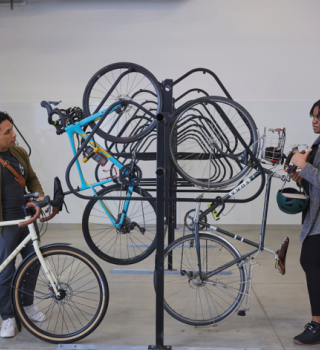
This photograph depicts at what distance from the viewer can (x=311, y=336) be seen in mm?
2205

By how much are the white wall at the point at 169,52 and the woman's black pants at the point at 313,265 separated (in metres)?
3.43

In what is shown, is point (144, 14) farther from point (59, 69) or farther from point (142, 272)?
point (142, 272)

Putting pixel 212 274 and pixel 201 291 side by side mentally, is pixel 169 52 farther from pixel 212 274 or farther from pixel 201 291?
pixel 212 274

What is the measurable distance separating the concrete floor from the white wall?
8.11ft

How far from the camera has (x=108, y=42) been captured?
18.5ft

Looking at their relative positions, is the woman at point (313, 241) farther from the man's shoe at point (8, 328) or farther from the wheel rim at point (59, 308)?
the man's shoe at point (8, 328)

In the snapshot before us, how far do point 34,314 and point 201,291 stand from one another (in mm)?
1251

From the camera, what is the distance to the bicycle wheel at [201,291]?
7.77ft

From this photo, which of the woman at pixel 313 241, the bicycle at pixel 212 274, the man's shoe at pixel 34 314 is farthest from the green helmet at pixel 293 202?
the man's shoe at pixel 34 314

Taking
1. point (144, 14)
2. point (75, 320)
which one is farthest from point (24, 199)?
point (144, 14)

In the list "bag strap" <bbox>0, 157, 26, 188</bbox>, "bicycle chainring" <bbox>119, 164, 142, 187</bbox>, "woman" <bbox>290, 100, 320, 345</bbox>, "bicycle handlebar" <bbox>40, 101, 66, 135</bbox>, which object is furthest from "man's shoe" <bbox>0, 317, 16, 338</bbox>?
"woman" <bbox>290, 100, 320, 345</bbox>

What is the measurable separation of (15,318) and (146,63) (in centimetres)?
424

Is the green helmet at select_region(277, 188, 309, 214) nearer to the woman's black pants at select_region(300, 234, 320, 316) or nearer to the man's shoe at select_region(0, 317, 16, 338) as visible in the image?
the woman's black pants at select_region(300, 234, 320, 316)

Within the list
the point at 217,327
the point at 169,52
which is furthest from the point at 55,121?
the point at 169,52
